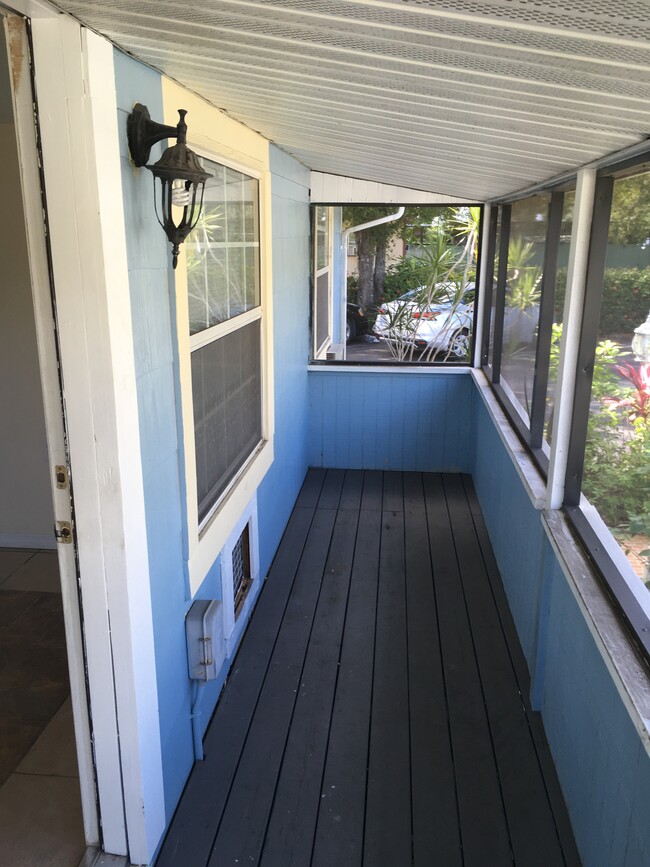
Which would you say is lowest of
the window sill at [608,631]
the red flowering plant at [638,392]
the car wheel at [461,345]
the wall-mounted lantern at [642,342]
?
the window sill at [608,631]

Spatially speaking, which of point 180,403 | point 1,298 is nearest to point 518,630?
point 180,403

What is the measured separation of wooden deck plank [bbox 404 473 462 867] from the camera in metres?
2.23

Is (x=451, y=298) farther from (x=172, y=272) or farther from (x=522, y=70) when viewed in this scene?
(x=522, y=70)

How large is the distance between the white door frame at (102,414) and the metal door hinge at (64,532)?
22 millimetres

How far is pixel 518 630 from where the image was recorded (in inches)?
132

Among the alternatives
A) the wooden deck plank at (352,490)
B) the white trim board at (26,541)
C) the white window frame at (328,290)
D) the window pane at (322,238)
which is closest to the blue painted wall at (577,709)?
the wooden deck plank at (352,490)

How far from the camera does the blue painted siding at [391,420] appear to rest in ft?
18.5

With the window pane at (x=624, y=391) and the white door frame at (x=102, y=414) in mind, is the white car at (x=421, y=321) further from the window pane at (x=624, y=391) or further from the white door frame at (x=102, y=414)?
the white door frame at (x=102, y=414)

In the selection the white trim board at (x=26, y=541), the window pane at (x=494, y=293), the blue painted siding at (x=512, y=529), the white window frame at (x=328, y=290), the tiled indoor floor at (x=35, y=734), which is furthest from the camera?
the white window frame at (x=328, y=290)

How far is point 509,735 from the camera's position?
272cm

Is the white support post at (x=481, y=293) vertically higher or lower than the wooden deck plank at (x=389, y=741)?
higher

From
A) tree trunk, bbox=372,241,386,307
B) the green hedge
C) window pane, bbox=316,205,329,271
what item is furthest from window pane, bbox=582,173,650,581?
tree trunk, bbox=372,241,386,307

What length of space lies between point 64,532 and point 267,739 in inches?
51.8

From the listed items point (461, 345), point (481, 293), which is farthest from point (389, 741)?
point (461, 345)
